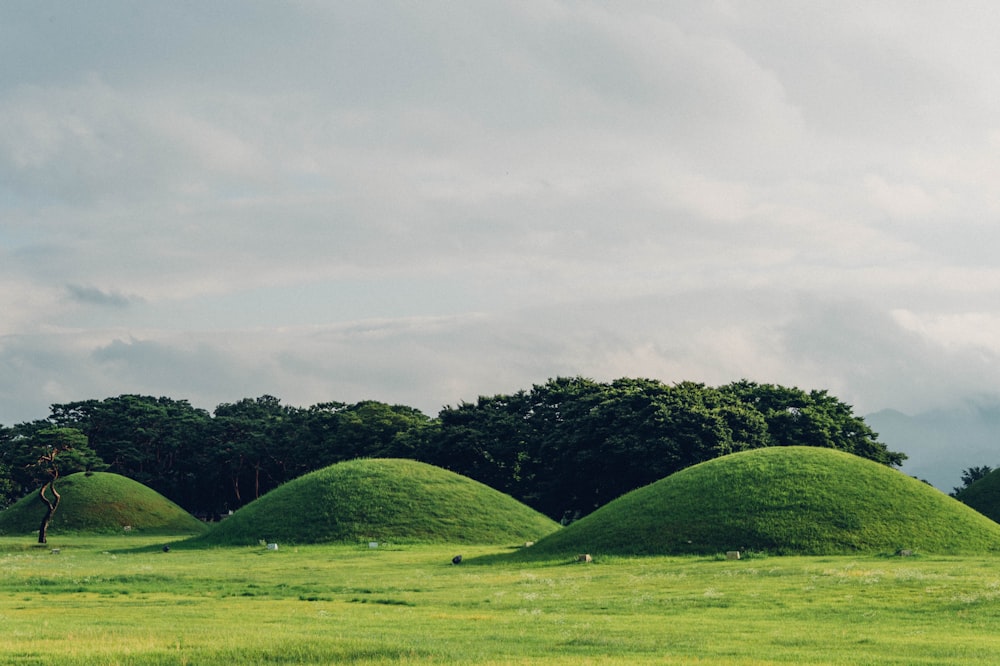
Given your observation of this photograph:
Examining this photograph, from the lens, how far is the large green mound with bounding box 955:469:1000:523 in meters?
91.9

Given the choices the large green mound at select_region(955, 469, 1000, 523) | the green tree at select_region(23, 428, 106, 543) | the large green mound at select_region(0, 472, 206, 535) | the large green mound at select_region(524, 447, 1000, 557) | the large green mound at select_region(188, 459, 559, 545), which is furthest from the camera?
the large green mound at select_region(0, 472, 206, 535)

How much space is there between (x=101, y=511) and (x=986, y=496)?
96.6 metres

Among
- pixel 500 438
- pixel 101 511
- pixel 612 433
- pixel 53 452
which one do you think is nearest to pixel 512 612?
pixel 612 433

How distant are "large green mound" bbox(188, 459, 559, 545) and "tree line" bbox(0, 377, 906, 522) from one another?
11.8 m

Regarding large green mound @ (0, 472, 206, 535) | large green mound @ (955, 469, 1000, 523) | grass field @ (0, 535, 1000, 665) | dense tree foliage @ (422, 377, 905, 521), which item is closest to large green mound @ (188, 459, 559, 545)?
dense tree foliage @ (422, 377, 905, 521)

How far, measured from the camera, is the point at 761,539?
57.6 metres

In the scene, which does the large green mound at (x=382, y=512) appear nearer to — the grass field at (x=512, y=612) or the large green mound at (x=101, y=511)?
the grass field at (x=512, y=612)

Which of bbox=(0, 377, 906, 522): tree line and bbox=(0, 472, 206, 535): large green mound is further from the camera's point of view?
bbox=(0, 472, 206, 535): large green mound

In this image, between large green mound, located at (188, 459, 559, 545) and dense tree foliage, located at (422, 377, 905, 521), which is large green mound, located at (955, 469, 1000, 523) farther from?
large green mound, located at (188, 459, 559, 545)

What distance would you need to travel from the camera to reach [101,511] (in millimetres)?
104688

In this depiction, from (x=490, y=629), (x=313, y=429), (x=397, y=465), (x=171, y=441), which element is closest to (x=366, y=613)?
(x=490, y=629)

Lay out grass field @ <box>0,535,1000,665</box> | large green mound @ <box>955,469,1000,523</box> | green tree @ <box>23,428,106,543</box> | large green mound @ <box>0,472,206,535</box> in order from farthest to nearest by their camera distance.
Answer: large green mound @ <box>0,472,206,535</box> < large green mound @ <box>955,469,1000,523</box> < green tree @ <box>23,428,106,543</box> < grass field @ <box>0,535,1000,665</box>

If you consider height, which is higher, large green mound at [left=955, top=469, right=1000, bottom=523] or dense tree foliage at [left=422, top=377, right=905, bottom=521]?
dense tree foliage at [left=422, top=377, right=905, bottom=521]

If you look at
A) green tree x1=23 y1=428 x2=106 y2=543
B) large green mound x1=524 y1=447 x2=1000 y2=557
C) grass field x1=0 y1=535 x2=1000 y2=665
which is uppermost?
green tree x1=23 y1=428 x2=106 y2=543
